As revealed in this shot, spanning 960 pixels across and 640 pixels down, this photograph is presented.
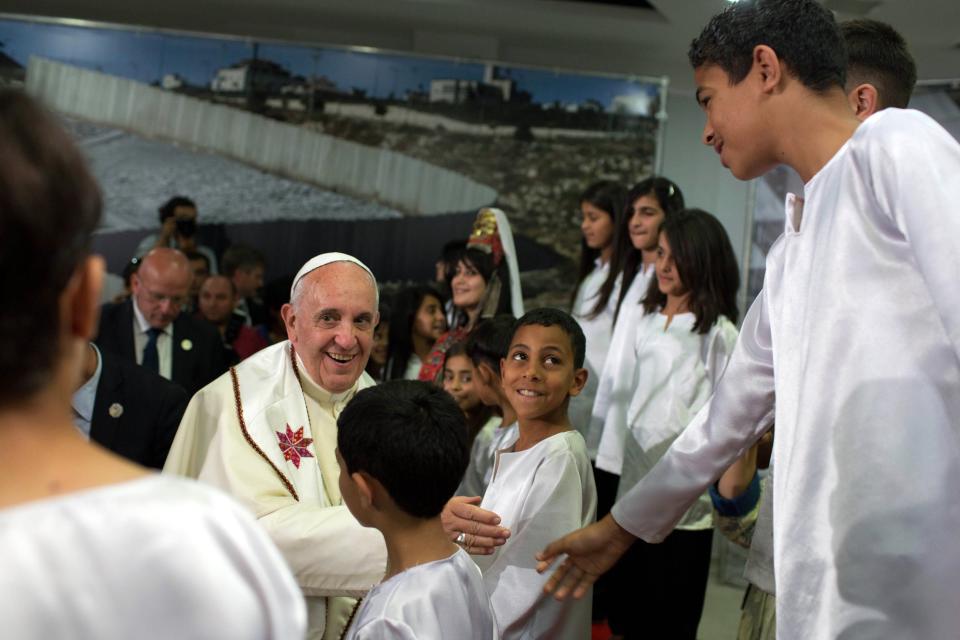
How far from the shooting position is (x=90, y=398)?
402 centimetres

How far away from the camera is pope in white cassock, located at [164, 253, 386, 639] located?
316 centimetres

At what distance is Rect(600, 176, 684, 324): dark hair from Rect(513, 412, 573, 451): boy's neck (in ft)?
6.74

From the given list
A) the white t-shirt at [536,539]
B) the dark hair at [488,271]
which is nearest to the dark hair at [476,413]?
the dark hair at [488,271]

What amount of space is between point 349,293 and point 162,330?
295 cm

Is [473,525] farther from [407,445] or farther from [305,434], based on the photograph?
[305,434]

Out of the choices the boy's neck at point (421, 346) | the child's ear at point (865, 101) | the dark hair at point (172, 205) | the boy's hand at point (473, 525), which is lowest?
the boy's hand at point (473, 525)

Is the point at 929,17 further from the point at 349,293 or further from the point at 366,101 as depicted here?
the point at 349,293

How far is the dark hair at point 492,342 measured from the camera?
470 centimetres

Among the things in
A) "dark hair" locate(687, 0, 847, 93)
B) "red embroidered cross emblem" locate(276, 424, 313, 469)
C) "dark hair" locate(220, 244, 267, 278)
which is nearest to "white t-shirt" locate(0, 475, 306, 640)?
"dark hair" locate(687, 0, 847, 93)

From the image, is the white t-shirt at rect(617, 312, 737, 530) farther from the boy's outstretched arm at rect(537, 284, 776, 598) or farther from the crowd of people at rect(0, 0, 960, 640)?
the boy's outstretched arm at rect(537, 284, 776, 598)

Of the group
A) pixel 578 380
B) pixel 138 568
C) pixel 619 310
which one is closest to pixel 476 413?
pixel 619 310

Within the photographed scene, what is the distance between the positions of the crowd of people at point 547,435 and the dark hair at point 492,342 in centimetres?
2

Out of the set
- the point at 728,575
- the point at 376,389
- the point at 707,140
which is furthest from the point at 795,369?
the point at 728,575

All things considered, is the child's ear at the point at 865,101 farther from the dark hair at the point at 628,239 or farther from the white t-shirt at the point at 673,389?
the dark hair at the point at 628,239
